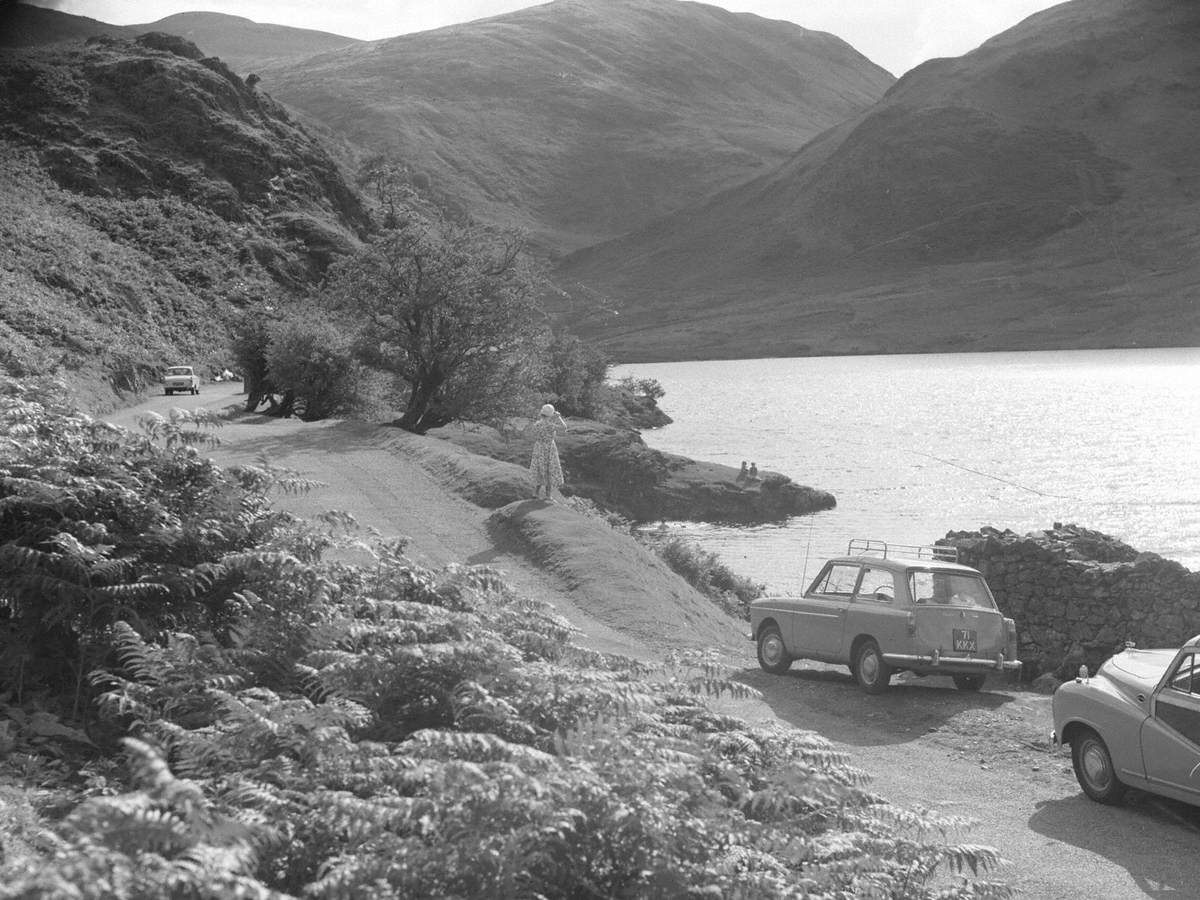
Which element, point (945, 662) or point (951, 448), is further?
point (951, 448)

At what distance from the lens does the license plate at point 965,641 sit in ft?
51.9

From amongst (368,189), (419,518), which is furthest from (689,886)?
(368,189)

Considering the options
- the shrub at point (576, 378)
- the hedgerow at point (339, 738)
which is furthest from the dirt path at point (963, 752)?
the shrub at point (576, 378)

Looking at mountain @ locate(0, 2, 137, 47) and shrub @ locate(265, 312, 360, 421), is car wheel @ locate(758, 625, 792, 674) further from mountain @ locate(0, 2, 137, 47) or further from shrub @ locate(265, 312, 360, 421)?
mountain @ locate(0, 2, 137, 47)

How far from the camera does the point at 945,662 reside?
15.7 meters

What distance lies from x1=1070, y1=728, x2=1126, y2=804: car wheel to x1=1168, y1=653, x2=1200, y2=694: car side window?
0.96m

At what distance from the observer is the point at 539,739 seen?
712cm

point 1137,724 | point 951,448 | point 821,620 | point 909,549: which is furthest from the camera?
point 951,448

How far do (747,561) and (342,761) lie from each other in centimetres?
3912

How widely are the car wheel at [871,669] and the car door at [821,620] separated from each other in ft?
1.35

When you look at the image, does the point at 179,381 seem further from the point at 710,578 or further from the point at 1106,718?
the point at 1106,718

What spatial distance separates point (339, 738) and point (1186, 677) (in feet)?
24.0

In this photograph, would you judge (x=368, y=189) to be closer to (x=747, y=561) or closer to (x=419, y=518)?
(x=747, y=561)

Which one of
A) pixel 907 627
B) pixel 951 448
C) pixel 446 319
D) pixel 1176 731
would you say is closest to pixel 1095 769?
pixel 1176 731
